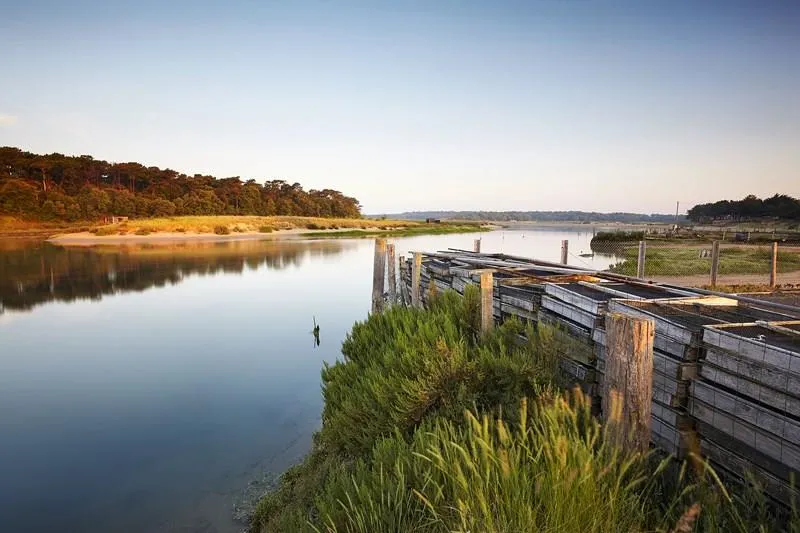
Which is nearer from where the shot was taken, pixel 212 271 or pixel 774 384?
pixel 774 384

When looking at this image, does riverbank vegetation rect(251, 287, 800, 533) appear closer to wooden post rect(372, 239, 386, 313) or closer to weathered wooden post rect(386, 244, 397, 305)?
wooden post rect(372, 239, 386, 313)

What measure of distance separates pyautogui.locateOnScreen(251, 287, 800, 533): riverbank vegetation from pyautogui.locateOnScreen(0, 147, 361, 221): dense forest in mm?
70136

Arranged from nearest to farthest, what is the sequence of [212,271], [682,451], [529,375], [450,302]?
[682,451]
[529,375]
[450,302]
[212,271]

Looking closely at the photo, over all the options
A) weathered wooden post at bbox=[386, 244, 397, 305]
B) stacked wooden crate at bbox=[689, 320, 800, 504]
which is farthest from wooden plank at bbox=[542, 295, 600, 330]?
weathered wooden post at bbox=[386, 244, 397, 305]

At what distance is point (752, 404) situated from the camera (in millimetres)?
3555

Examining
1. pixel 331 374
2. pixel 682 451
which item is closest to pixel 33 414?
pixel 331 374

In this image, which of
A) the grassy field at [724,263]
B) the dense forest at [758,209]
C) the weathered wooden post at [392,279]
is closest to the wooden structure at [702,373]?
the weathered wooden post at [392,279]

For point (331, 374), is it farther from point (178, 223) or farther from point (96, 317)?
point (178, 223)

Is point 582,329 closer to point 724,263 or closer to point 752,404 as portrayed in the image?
point 752,404

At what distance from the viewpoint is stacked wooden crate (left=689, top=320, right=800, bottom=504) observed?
10.7 ft

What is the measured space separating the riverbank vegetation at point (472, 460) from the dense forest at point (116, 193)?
7014 cm

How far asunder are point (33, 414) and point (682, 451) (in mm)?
11909

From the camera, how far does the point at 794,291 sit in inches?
585

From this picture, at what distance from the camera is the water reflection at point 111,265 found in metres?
23.8
